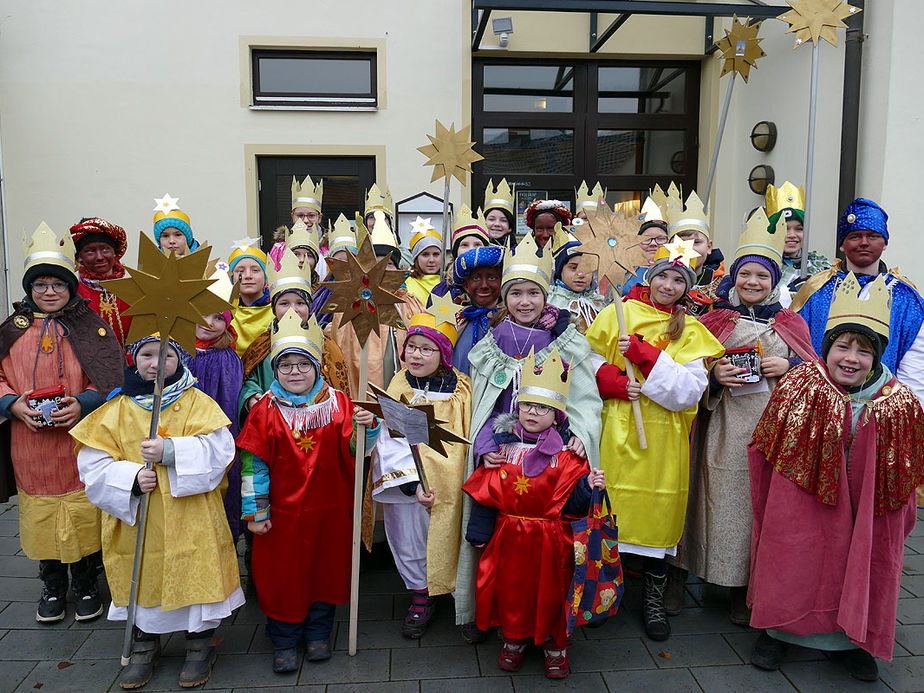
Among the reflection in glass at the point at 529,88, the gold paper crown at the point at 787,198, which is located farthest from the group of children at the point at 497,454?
the reflection in glass at the point at 529,88

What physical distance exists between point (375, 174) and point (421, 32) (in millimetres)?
1835

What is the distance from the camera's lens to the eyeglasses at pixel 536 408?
315 cm

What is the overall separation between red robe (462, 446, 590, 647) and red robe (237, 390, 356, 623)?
0.74 m

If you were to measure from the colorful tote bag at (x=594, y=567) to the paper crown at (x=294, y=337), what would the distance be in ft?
4.92

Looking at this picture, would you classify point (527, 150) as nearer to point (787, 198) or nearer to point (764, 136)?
point (764, 136)

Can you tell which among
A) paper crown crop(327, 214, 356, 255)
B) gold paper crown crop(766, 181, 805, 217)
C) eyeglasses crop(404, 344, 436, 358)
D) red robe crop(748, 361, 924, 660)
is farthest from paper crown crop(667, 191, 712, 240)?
paper crown crop(327, 214, 356, 255)

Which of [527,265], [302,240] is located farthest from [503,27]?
[527,265]

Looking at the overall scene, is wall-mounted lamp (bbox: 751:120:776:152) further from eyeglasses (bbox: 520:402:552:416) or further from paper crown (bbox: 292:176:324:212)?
eyeglasses (bbox: 520:402:552:416)

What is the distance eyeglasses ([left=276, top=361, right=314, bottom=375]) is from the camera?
3.27 meters

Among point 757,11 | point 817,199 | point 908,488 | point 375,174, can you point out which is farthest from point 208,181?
point 908,488

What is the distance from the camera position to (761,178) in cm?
823

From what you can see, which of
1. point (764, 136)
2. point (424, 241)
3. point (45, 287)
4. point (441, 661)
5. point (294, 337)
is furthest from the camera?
A: point (764, 136)

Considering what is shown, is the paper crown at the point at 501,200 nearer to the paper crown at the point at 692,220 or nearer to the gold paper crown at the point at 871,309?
the paper crown at the point at 692,220

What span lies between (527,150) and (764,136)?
2941 millimetres
